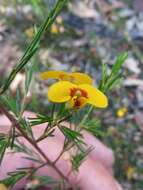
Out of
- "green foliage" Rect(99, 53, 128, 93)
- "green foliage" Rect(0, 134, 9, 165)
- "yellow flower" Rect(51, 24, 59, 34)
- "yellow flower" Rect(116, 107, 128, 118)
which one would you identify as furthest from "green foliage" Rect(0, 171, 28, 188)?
"yellow flower" Rect(51, 24, 59, 34)

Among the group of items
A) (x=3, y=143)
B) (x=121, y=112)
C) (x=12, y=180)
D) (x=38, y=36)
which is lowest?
(x=121, y=112)

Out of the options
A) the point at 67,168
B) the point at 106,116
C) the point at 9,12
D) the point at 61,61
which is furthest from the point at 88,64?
the point at 67,168

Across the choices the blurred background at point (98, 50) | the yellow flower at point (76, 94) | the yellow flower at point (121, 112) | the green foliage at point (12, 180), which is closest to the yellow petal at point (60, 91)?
the yellow flower at point (76, 94)

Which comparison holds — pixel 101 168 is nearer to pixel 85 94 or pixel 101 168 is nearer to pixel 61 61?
pixel 85 94

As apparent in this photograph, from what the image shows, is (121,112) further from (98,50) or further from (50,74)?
(50,74)

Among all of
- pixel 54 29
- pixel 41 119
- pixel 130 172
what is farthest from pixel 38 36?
pixel 54 29

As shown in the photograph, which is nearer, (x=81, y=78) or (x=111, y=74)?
(x=81, y=78)

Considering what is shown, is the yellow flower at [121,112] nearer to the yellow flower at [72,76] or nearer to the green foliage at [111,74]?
the green foliage at [111,74]
